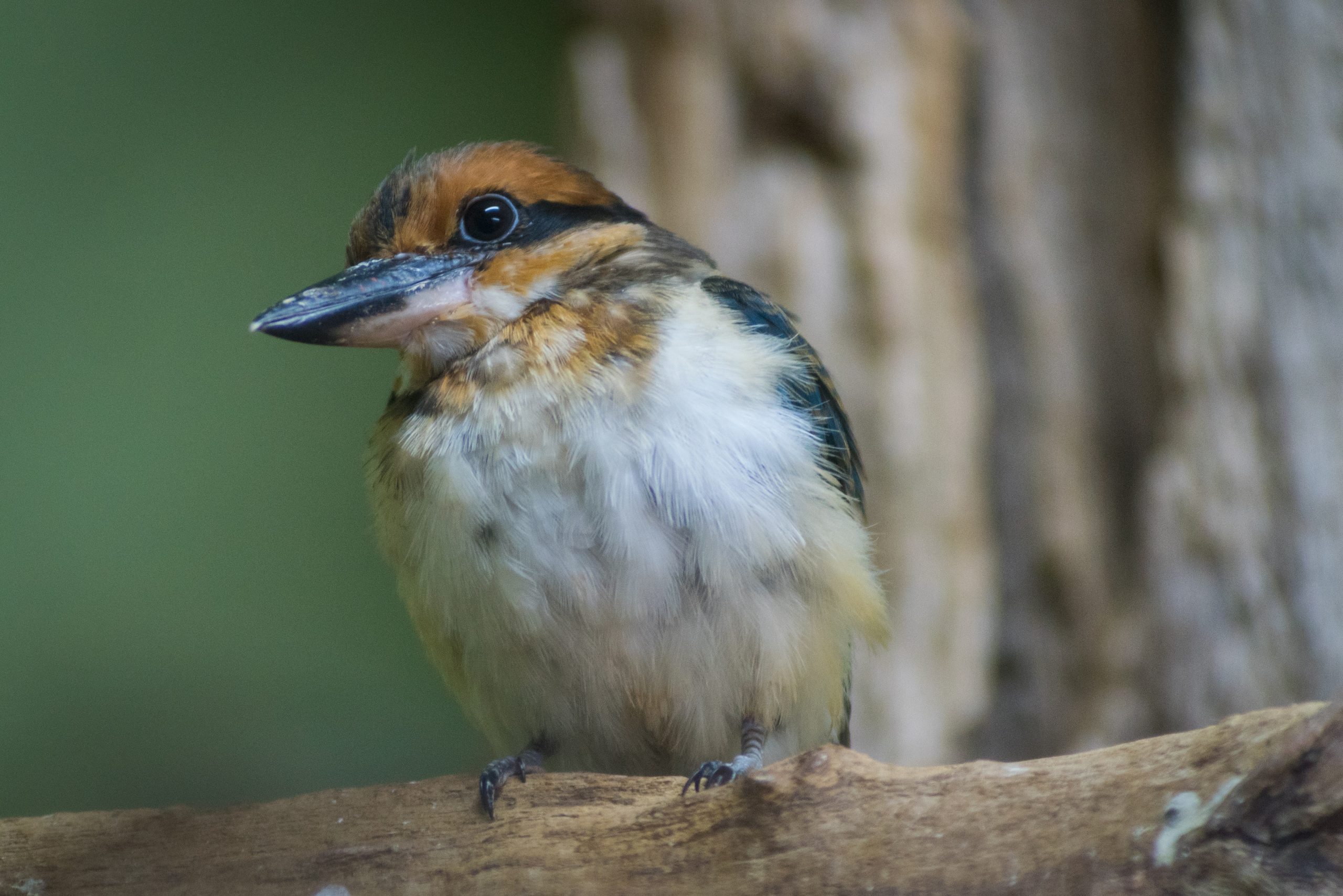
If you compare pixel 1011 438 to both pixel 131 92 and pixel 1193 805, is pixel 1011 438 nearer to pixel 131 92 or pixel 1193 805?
pixel 1193 805

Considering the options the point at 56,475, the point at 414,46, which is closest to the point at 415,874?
the point at 56,475

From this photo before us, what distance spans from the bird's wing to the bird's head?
0.13 metres

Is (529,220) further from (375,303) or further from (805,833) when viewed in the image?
(805,833)

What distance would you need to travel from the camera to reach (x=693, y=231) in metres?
3.54

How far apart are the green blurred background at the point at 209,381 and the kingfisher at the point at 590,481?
3.96 feet

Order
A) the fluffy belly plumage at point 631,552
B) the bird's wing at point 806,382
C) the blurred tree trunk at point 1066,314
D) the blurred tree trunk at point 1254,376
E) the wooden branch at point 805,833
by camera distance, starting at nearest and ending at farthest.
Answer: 1. the wooden branch at point 805,833
2. the fluffy belly plumage at point 631,552
3. the bird's wing at point 806,382
4. the blurred tree trunk at point 1254,376
5. the blurred tree trunk at point 1066,314

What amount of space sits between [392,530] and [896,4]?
92.5 inches

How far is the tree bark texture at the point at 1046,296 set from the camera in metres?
3.11

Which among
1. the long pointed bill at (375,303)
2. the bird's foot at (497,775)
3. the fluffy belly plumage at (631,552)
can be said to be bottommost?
the bird's foot at (497,775)

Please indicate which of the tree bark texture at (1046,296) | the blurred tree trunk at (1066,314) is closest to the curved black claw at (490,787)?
the tree bark texture at (1046,296)

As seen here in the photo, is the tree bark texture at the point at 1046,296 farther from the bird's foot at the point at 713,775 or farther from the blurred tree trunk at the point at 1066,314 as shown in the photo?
the bird's foot at the point at 713,775

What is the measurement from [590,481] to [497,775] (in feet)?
1.49

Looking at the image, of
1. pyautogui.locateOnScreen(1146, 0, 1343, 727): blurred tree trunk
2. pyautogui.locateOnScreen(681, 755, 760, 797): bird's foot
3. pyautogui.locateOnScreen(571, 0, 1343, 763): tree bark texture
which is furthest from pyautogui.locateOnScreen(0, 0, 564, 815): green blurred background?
pyautogui.locateOnScreen(1146, 0, 1343, 727): blurred tree trunk

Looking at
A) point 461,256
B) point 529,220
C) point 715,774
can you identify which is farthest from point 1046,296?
point 715,774
